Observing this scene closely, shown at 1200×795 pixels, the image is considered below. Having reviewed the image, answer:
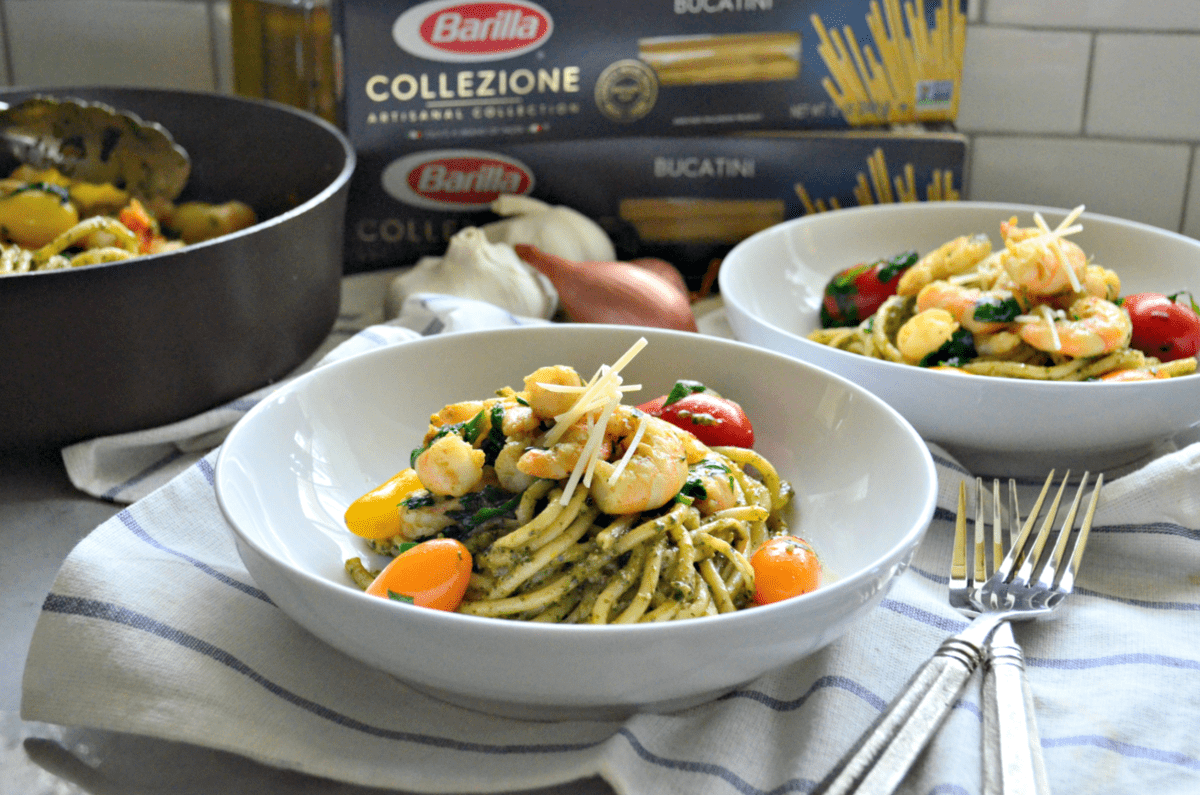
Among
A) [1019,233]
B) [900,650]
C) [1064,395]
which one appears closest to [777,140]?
[1019,233]

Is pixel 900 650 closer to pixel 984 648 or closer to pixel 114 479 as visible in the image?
pixel 984 648

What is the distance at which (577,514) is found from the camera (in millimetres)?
838

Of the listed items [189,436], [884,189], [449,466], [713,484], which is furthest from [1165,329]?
[189,436]

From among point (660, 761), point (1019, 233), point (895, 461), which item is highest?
point (1019, 233)

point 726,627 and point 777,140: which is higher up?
point 777,140

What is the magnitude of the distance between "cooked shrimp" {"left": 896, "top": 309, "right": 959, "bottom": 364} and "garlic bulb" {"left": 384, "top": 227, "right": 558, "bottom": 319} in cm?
50

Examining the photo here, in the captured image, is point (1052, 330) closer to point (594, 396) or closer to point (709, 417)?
point (709, 417)

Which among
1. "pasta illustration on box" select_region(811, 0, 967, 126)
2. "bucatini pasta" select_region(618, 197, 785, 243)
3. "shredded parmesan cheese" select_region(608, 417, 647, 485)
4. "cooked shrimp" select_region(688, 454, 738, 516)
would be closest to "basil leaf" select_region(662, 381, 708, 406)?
"cooked shrimp" select_region(688, 454, 738, 516)

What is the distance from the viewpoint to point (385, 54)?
144cm

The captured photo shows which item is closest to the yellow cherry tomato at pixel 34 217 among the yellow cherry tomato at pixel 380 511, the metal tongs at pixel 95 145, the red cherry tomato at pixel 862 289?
the metal tongs at pixel 95 145

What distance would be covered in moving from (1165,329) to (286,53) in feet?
4.37

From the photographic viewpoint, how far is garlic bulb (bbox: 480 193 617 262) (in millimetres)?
1500

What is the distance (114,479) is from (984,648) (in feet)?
2.82

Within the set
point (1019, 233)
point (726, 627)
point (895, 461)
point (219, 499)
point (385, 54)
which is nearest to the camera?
point (726, 627)
